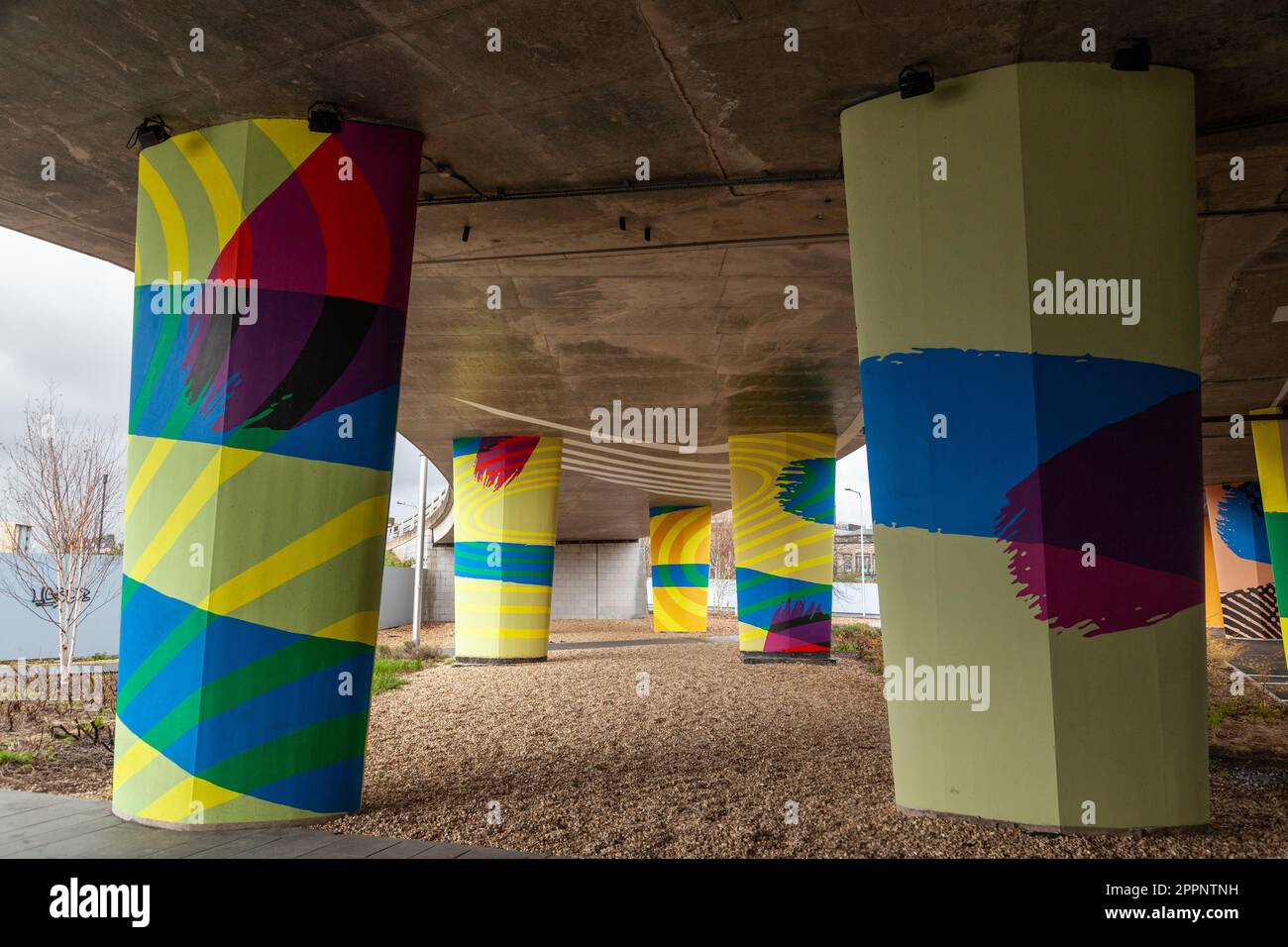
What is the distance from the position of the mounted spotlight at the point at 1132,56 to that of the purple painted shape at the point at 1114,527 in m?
2.19

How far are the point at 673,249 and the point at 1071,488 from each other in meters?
6.06

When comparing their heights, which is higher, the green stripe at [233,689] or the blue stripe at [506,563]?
the blue stripe at [506,563]

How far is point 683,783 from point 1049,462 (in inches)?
149

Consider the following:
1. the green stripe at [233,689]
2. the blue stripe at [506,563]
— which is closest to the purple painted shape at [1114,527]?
the green stripe at [233,689]

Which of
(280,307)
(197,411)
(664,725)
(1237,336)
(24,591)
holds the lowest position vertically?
(664,725)

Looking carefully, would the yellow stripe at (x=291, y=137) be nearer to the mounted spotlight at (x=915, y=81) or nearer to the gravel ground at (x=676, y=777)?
the mounted spotlight at (x=915, y=81)

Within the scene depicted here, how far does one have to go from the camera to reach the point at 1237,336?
14344mm

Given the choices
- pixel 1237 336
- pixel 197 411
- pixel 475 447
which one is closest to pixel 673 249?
pixel 197 411

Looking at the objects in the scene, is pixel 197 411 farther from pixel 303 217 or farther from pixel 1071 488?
pixel 1071 488

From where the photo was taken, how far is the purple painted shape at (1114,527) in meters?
5.84

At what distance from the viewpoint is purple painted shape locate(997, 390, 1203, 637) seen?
5840mm

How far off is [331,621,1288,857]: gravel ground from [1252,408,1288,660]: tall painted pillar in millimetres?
11407
